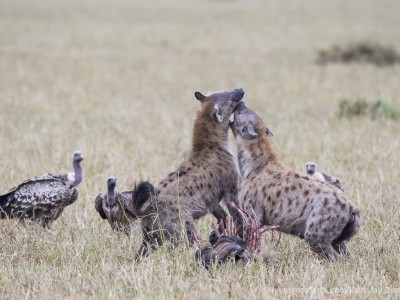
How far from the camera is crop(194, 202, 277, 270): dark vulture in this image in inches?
229

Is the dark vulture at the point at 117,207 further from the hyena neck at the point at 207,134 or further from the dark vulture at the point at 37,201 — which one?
the hyena neck at the point at 207,134

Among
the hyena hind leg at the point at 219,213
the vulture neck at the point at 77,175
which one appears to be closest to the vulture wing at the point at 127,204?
the hyena hind leg at the point at 219,213

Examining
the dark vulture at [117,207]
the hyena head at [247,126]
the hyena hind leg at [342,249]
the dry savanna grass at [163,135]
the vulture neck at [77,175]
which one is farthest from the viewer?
the vulture neck at [77,175]

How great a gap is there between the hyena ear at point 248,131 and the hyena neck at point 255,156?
5cm

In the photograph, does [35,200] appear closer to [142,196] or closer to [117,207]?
[117,207]

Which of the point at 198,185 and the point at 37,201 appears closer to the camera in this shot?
the point at 198,185

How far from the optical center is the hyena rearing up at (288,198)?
591 centimetres

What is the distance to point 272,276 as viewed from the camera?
Answer: 560 cm

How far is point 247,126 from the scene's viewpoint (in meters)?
6.85

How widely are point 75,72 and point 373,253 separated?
45.0 ft

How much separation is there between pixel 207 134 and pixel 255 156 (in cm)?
53

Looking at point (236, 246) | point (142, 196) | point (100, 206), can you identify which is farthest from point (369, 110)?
point (236, 246)

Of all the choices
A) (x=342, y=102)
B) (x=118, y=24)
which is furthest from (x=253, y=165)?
(x=118, y=24)

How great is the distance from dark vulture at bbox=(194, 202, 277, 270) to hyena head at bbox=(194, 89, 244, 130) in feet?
3.73
